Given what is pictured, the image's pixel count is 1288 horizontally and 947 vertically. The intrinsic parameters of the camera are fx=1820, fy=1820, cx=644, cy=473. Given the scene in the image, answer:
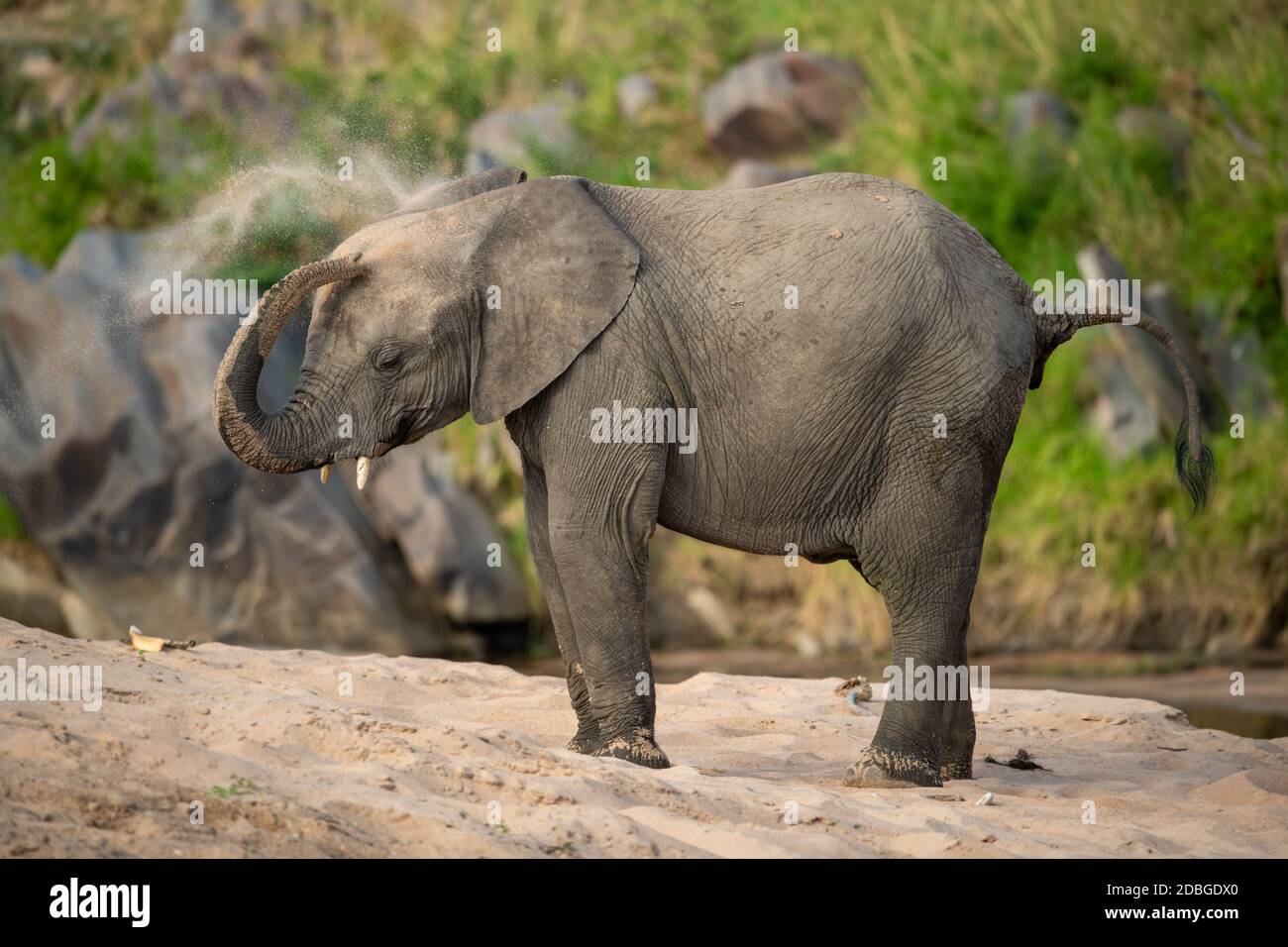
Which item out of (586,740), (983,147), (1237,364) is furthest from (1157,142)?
(586,740)

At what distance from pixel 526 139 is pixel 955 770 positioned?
13059 mm

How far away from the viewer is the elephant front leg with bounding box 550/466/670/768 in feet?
28.0

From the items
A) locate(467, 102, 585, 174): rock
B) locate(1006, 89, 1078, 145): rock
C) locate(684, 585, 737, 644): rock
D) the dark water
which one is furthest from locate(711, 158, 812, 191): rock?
the dark water

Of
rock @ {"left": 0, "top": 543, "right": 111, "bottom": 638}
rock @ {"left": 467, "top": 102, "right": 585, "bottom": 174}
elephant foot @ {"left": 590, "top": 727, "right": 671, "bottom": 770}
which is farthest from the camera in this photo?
rock @ {"left": 467, "top": 102, "right": 585, "bottom": 174}

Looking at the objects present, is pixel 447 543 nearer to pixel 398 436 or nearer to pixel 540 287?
pixel 398 436

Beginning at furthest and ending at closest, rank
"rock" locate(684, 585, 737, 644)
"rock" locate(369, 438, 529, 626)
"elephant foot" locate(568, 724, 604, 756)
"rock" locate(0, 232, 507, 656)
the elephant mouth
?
"rock" locate(684, 585, 737, 644) < "rock" locate(369, 438, 529, 626) < "rock" locate(0, 232, 507, 656) < "elephant foot" locate(568, 724, 604, 756) < the elephant mouth

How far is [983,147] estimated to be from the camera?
2055cm

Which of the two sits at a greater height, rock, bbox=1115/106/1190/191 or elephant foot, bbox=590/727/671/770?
rock, bbox=1115/106/1190/191

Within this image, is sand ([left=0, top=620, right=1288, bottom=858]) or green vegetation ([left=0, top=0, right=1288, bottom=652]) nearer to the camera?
sand ([left=0, top=620, right=1288, bottom=858])

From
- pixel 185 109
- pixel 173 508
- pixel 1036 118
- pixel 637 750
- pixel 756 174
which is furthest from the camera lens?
pixel 185 109

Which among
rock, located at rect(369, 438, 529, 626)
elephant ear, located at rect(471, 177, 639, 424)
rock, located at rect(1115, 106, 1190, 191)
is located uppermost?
rock, located at rect(1115, 106, 1190, 191)

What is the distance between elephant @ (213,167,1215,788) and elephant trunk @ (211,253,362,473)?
15 mm

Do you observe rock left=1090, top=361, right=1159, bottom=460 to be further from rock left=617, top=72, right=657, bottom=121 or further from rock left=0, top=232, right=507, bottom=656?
rock left=617, top=72, right=657, bottom=121

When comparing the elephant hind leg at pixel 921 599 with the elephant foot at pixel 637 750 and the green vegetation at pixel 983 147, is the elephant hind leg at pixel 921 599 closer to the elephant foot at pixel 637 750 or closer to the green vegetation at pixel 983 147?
the elephant foot at pixel 637 750
